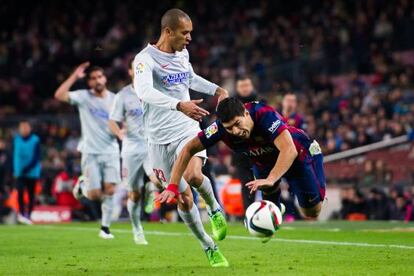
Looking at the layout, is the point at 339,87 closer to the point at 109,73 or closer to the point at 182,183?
the point at 109,73

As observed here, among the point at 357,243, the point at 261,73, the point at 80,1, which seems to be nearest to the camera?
the point at 357,243

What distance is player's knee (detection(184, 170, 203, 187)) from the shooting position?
952 centimetres

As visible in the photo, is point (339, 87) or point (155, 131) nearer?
point (155, 131)

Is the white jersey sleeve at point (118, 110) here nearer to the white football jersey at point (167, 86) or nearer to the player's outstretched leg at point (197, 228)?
the white football jersey at point (167, 86)

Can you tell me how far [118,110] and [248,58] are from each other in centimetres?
1697

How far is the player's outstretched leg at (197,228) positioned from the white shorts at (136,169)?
11.9 feet

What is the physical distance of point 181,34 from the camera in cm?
957

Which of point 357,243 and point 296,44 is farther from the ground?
point 296,44

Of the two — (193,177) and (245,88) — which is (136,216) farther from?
(193,177)

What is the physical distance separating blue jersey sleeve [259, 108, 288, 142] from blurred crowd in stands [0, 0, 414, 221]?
11.1 meters

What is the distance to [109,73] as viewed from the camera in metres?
32.3

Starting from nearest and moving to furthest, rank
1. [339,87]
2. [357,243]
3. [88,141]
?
[357,243] → [88,141] → [339,87]

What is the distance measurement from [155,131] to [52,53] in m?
24.5

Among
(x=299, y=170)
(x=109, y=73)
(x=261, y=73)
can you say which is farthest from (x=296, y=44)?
(x=299, y=170)
